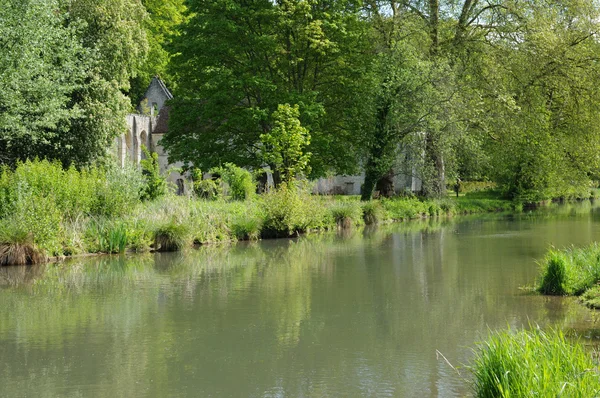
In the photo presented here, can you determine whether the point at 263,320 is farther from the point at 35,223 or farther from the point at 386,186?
the point at 386,186

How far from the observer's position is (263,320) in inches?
489

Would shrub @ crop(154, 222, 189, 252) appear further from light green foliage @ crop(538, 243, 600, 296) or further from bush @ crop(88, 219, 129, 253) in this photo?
light green foliage @ crop(538, 243, 600, 296)

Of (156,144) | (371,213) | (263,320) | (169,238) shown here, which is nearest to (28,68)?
(169,238)

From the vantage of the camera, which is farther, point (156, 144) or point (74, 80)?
point (156, 144)

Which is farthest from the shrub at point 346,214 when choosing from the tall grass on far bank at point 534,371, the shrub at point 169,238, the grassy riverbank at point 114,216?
the tall grass on far bank at point 534,371

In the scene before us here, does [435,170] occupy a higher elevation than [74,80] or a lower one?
lower

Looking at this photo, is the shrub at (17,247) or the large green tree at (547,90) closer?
the shrub at (17,247)

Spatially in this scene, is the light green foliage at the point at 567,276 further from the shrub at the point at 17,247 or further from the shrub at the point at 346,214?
the shrub at the point at 346,214

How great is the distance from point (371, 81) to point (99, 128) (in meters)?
12.5

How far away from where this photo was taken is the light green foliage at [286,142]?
104ft

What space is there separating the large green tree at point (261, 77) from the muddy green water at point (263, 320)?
47.4 feet

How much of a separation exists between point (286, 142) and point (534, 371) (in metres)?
26.5

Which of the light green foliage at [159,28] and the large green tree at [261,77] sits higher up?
the light green foliage at [159,28]

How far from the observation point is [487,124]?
37.8m
